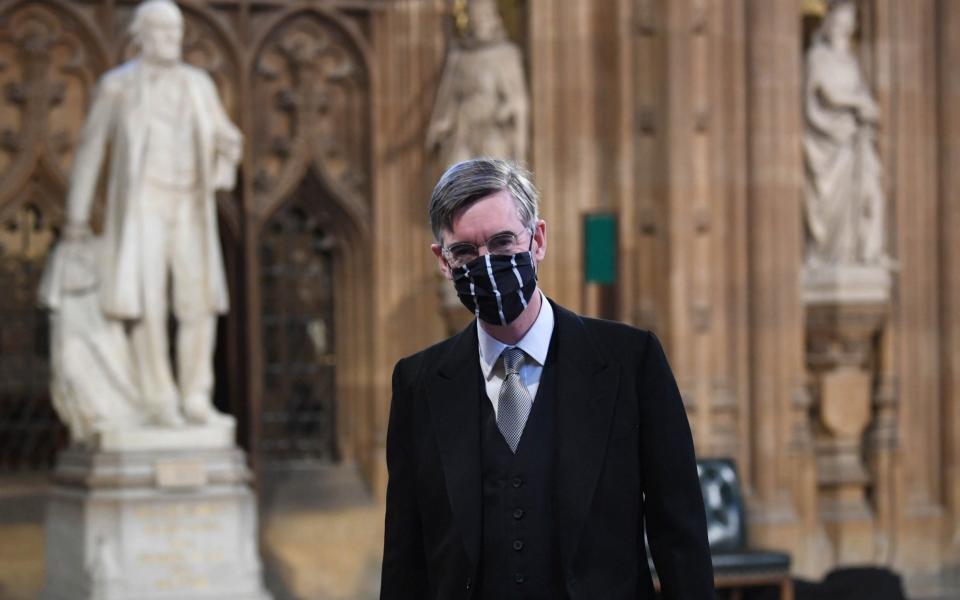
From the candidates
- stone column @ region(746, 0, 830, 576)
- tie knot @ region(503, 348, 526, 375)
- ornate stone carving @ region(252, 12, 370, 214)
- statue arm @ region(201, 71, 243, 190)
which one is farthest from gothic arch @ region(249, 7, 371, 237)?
tie knot @ region(503, 348, 526, 375)

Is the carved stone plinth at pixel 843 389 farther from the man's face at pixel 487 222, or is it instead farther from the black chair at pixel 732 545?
the man's face at pixel 487 222

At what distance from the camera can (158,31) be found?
28.7 feet

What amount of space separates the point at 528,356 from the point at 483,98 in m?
7.84

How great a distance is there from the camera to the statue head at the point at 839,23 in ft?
37.0

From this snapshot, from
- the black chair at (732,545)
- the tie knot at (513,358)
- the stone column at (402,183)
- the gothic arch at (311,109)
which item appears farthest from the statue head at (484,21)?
the tie knot at (513,358)

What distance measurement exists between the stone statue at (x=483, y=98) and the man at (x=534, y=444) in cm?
776

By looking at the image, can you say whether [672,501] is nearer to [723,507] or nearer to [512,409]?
[512,409]

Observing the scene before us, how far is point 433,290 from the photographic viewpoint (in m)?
11.3

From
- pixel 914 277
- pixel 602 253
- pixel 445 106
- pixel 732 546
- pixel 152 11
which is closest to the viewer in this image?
pixel 152 11

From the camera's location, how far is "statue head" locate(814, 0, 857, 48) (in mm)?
11281

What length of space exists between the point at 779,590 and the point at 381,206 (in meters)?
3.57

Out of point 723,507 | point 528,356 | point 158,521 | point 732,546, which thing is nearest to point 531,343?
point 528,356

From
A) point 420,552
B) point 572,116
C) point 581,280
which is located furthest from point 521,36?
point 420,552

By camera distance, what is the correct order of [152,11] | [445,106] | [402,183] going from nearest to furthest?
[152,11], [445,106], [402,183]
